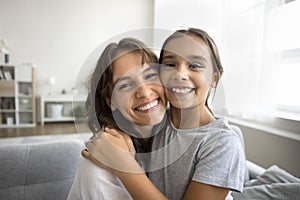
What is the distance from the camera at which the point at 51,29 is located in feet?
13.1

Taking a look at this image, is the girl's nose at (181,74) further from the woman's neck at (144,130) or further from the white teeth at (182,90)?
the woman's neck at (144,130)

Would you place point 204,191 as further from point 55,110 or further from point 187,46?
point 55,110

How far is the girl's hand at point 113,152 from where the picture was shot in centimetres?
46

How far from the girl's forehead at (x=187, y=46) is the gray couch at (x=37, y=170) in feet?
2.01

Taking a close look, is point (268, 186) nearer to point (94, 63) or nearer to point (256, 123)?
point (94, 63)

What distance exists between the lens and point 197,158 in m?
0.47

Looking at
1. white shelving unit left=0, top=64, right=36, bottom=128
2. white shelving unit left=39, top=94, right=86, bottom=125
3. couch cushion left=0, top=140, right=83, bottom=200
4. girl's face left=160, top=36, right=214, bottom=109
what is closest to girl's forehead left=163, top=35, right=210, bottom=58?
girl's face left=160, top=36, right=214, bottom=109

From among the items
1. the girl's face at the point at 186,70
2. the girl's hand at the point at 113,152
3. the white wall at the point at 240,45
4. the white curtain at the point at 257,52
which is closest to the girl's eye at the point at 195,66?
the girl's face at the point at 186,70

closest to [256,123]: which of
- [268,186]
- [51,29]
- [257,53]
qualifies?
[257,53]

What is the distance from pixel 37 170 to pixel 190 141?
741mm

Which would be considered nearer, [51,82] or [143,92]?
[143,92]

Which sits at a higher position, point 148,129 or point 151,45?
point 151,45

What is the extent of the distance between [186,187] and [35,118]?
3.82 meters

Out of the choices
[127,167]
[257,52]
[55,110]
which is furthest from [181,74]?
[55,110]
